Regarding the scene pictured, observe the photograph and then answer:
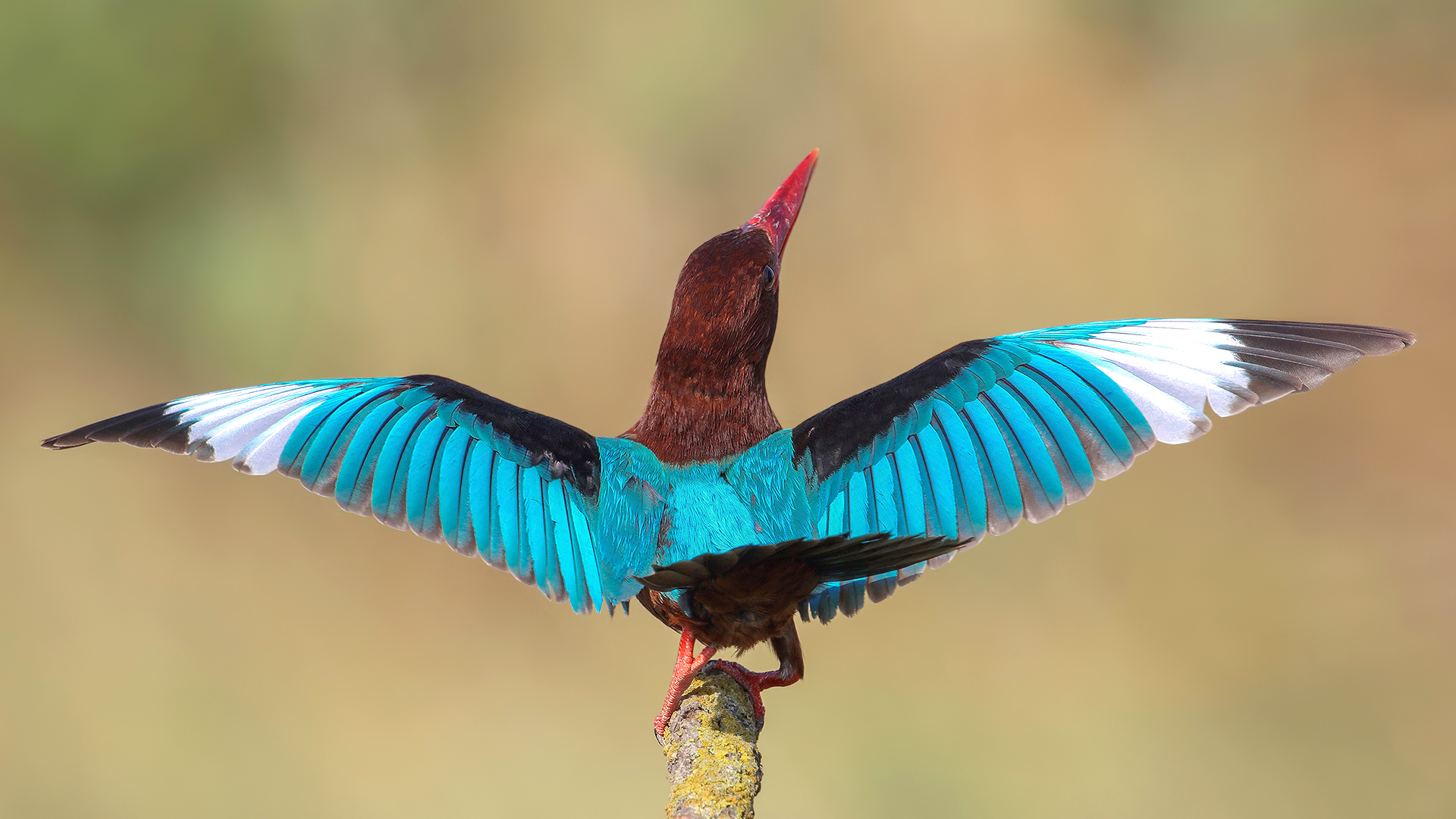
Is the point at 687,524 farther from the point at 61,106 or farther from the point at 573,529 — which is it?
the point at 61,106

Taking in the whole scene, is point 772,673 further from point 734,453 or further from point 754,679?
point 734,453

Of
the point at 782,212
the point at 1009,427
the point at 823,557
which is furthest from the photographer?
the point at 782,212

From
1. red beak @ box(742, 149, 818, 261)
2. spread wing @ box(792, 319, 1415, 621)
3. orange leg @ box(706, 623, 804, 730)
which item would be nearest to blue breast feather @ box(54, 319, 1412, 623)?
spread wing @ box(792, 319, 1415, 621)

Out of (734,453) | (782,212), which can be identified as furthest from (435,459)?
(782,212)

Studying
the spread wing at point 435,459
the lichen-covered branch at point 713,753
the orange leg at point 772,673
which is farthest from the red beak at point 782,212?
the lichen-covered branch at point 713,753

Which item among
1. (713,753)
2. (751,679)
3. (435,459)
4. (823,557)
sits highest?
(435,459)

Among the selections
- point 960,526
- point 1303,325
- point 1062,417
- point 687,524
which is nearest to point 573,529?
point 687,524
